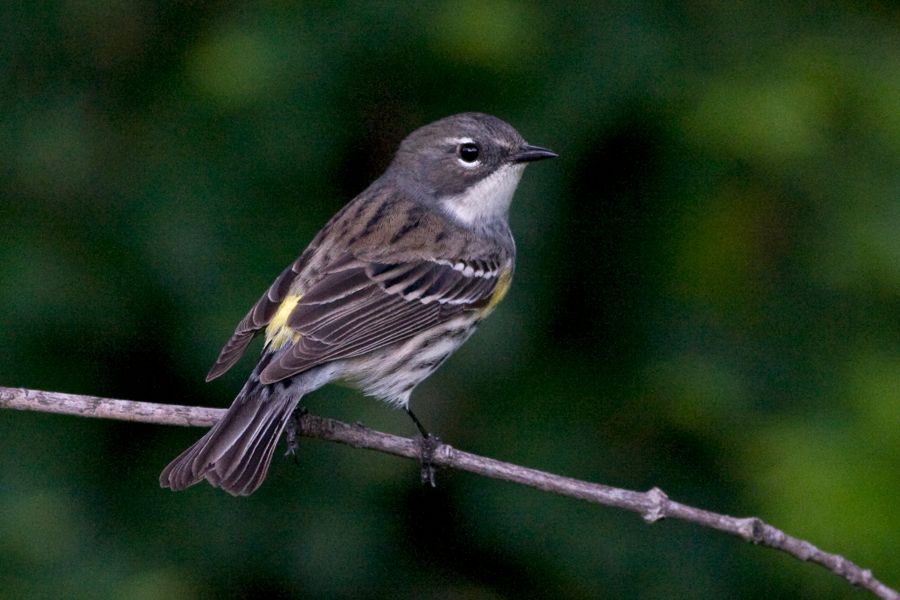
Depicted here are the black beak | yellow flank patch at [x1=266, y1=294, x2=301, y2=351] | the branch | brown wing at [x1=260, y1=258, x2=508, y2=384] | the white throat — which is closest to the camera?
the branch

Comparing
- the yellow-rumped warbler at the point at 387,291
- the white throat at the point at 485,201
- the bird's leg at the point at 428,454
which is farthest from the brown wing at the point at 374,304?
the bird's leg at the point at 428,454

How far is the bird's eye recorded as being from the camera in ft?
14.2

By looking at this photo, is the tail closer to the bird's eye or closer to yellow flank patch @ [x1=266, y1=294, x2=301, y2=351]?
yellow flank patch @ [x1=266, y1=294, x2=301, y2=351]

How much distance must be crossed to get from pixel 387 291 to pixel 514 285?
0.43m

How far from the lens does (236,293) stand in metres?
4.05

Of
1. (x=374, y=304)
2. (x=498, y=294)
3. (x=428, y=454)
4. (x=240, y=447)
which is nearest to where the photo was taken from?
(x=240, y=447)

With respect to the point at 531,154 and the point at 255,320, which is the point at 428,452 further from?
the point at 531,154

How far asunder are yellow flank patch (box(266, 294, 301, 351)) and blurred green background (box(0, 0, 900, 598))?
0.55 feet

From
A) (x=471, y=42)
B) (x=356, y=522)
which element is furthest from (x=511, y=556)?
(x=471, y=42)

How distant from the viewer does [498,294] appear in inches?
163

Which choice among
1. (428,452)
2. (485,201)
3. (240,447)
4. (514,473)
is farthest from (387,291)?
(514,473)

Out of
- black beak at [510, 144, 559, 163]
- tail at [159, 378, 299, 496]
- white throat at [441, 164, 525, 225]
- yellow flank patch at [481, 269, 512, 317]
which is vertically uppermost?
black beak at [510, 144, 559, 163]

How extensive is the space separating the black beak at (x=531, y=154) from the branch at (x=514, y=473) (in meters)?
1.04

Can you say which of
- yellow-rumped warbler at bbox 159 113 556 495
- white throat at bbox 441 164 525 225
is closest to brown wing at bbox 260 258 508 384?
yellow-rumped warbler at bbox 159 113 556 495
